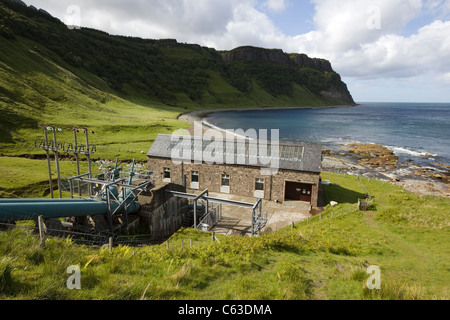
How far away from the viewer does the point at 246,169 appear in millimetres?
28062

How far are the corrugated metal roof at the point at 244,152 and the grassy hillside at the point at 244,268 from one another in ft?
29.9

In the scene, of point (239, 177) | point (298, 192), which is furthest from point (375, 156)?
point (239, 177)

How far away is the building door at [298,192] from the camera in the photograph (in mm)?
27656

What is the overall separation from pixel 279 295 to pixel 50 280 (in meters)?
7.28

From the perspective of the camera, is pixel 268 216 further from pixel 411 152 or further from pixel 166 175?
pixel 411 152

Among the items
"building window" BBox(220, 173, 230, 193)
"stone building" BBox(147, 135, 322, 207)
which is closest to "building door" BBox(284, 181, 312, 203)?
"stone building" BBox(147, 135, 322, 207)

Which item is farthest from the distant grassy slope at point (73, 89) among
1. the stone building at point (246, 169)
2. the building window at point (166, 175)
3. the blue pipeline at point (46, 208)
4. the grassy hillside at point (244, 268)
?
the grassy hillside at point (244, 268)

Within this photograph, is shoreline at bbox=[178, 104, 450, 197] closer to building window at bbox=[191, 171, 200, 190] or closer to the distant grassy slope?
building window at bbox=[191, 171, 200, 190]

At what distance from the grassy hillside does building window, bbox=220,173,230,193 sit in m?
10.3

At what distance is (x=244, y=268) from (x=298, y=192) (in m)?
18.8

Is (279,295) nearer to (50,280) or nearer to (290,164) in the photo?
(50,280)

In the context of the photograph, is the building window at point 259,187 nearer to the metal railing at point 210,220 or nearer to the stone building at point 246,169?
the stone building at point 246,169

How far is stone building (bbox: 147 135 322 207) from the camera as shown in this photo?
26.6 meters
